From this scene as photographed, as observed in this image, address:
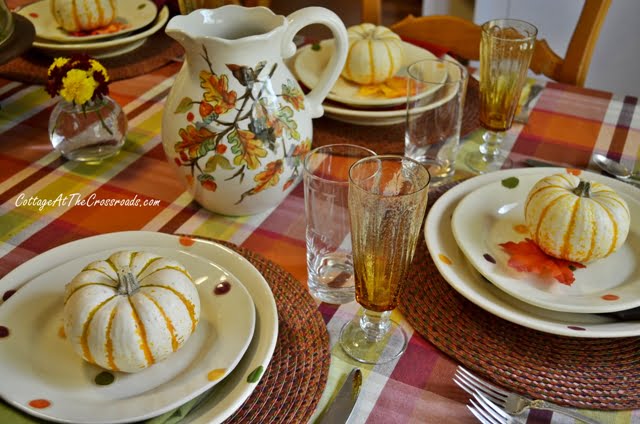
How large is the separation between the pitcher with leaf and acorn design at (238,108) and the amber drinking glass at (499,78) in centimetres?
22

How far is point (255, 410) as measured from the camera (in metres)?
0.59

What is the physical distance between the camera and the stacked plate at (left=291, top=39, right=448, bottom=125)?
1.02m

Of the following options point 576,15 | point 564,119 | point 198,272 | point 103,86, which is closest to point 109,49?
point 103,86

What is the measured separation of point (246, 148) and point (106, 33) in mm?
596

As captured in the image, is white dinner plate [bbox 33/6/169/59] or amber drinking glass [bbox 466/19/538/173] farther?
white dinner plate [bbox 33/6/169/59]

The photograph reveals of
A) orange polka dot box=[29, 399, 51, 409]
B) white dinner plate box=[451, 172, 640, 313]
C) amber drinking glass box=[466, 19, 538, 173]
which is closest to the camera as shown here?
orange polka dot box=[29, 399, 51, 409]

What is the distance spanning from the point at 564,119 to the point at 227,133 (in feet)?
1.91

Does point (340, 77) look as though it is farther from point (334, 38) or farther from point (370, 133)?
point (334, 38)

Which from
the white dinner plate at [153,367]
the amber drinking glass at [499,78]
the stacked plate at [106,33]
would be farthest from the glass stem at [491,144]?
the stacked plate at [106,33]

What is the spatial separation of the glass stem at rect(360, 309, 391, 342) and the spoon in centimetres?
44

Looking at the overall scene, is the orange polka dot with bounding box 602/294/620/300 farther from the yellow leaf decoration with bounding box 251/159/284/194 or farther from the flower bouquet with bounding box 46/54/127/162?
the flower bouquet with bounding box 46/54/127/162

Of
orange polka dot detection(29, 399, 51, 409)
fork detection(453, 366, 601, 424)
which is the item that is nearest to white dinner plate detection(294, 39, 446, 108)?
fork detection(453, 366, 601, 424)

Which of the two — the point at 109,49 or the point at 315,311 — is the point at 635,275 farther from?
the point at 109,49

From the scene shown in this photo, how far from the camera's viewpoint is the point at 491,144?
3.23 ft
